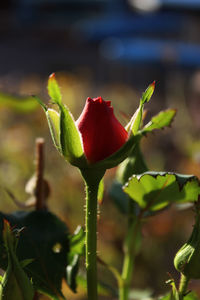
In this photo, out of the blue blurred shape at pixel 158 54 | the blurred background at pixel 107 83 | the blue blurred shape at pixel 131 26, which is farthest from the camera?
the blue blurred shape at pixel 131 26

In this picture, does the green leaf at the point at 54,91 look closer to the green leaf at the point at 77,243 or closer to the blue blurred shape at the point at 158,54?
the green leaf at the point at 77,243

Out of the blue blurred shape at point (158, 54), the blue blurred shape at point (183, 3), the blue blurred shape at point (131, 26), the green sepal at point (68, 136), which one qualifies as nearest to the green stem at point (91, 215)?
the green sepal at point (68, 136)

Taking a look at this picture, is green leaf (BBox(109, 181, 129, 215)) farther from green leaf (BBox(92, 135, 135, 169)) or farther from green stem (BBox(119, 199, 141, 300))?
green leaf (BBox(92, 135, 135, 169))

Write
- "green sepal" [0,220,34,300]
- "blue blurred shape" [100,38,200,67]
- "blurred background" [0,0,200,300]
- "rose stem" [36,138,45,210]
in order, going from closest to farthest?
"green sepal" [0,220,34,300] < "rose stem" [36,138,45,210] < "blurred background" [0,0,200,300] < "blue blurred shape" [100,38,200,67]

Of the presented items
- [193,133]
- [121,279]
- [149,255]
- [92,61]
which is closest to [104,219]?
[149,255]

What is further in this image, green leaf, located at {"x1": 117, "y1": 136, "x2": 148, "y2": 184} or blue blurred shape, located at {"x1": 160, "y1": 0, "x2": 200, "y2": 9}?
blue blurred shape, located at {"x1": 160, "y1": 0, "x2": 200, "y2": 9}

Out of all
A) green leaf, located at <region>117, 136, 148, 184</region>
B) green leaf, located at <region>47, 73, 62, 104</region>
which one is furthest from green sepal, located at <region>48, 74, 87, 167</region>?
green leaf, located at <region>117, 136, 148, 184</region>
